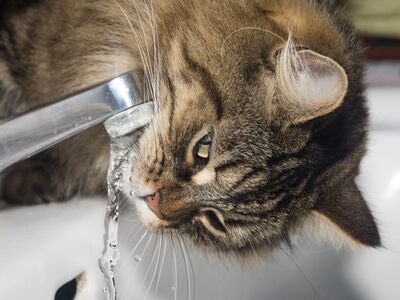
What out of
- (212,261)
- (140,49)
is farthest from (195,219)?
(140,49)

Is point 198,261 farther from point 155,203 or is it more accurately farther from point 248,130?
point 248,130

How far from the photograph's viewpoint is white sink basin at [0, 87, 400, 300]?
1032 mm

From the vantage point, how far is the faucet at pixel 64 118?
0.77 m

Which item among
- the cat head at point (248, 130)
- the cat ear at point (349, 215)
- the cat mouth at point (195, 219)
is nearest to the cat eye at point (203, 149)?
the cat head at point (248, 130)

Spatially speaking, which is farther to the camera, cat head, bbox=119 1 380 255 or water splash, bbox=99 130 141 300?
water splash, bbox=99 130 141 300

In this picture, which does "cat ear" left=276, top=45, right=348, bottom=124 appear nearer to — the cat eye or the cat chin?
the cat eye

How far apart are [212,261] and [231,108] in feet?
1.48

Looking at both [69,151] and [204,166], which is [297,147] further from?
[69,151]

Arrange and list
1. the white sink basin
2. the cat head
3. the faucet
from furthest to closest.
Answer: the white sink basin < the cat head < the faucet

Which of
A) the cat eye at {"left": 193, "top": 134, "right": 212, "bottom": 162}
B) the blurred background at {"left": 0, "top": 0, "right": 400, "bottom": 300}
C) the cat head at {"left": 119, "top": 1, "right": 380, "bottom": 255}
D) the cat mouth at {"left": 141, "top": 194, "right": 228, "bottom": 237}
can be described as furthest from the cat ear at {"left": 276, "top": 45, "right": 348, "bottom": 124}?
the blurred background at {"left": 0, "top": 0, "right": 400, "bottom": 300}

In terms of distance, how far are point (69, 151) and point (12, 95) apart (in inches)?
7.2

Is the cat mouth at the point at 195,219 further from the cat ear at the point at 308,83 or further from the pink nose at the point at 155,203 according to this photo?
the cat ear at the point at 308,83

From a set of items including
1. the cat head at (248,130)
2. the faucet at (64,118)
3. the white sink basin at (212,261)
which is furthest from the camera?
the white sink basin at (212,261)

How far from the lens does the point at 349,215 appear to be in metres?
1.08
